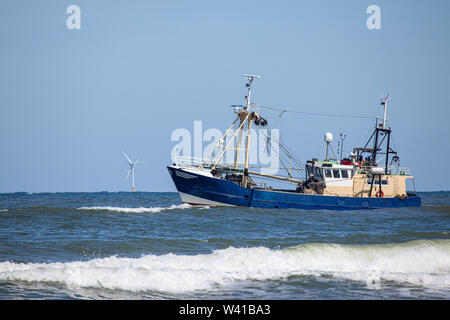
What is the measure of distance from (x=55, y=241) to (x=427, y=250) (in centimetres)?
1348

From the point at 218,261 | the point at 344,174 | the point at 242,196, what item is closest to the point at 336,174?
the point at 344,174

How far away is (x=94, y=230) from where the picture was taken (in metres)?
23.8

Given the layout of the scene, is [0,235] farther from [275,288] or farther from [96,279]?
[275,288]

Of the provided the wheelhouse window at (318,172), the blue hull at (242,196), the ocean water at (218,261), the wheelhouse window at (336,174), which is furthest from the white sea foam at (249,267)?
the wheelhouse window at (318,172)

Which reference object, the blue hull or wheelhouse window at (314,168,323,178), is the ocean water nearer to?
the blue hull

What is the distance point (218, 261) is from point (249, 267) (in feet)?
3.17

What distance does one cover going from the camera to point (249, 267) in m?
15.1

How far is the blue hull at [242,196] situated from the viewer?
37.9 meters

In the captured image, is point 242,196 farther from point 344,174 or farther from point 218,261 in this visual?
point 218,261

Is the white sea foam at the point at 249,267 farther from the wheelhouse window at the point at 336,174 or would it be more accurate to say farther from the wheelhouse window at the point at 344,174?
the wheelhouse window at the point at 344,174

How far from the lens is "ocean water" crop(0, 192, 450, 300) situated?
12305 millimetres

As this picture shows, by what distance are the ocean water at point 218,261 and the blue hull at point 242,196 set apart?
10607mm
